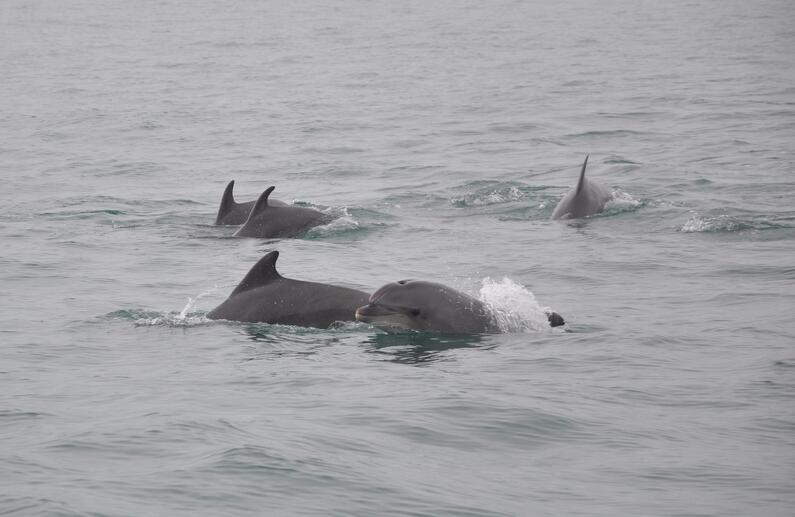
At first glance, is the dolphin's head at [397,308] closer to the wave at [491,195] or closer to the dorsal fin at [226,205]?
the dorsal fin at [226,205]

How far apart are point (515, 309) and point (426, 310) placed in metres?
1.26

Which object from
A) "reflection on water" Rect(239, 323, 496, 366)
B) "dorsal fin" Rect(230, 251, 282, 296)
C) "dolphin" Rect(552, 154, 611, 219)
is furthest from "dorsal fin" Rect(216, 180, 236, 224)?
"reflection on water" Rect(239, 323, 496, 366)

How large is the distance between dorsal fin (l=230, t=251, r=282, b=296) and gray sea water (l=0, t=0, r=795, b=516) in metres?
0.59

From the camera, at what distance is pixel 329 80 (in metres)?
52.8

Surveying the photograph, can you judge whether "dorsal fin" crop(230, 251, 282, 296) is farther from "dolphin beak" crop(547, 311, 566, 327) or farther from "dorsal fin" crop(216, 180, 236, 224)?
"dorsal fin" crop(216, 180, 236, 224)

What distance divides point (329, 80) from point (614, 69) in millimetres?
11700

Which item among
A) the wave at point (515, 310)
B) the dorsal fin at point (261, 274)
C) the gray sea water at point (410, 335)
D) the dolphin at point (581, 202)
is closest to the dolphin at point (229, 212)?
the gray sea water at point (410, 335)

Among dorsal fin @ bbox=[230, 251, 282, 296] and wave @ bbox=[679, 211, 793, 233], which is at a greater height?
dorsal fin @ bbox=[230, 251, 282, 296]

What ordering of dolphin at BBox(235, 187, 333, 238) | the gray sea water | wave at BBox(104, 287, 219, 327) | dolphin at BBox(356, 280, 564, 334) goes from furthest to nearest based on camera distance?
1. dolphin at BBox(235, 187, 333, 238)
2. wave at BBox(104, 287, 219, 327)
3. dolphin at BBox(356, 280, 564, 334)
4. the gray sea water

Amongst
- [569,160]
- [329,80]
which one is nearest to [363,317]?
[569,160]

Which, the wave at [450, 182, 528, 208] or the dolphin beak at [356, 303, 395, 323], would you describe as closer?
the dolphin beak at [356, 303, 395, 323]

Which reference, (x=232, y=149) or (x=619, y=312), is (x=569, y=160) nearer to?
(x=232, y=149)

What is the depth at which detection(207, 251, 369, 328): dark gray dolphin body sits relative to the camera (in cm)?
1359

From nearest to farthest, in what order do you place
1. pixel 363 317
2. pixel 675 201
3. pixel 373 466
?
pixel 373 466
pixel 363 317
pixel 675 201
